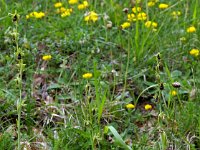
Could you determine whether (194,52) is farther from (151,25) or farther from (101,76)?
(101,76)

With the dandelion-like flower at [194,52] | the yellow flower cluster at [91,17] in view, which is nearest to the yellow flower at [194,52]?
the dandelion-like flower at [194,52]

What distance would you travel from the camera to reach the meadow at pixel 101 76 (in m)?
2.29

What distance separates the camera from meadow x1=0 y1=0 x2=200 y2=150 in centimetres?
229

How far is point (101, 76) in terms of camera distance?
2.78 meters

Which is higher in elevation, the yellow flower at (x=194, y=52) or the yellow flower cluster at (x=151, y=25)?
the yellow flower cluster at (x=151, y=25)

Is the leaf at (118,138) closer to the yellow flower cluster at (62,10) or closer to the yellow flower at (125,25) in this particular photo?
the yellow flower at (125,25)

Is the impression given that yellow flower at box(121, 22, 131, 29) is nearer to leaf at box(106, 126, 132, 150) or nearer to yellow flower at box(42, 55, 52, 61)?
yellow flower at box(42, 55, 52, 61)

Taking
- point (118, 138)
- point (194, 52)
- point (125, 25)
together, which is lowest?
point (118, 138)

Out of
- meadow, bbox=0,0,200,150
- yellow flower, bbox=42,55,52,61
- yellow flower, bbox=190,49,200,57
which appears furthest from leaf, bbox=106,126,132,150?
yellow flower, bbox=190,49,200,57

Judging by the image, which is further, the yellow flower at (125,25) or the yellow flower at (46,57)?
the yellow flower at (125,25)

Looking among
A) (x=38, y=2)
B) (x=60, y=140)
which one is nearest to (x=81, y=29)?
(x=38, y=2)

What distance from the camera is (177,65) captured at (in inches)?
114

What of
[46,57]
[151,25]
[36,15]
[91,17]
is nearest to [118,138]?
[46,57]

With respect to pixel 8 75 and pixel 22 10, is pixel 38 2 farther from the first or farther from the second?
pixel 8 75
